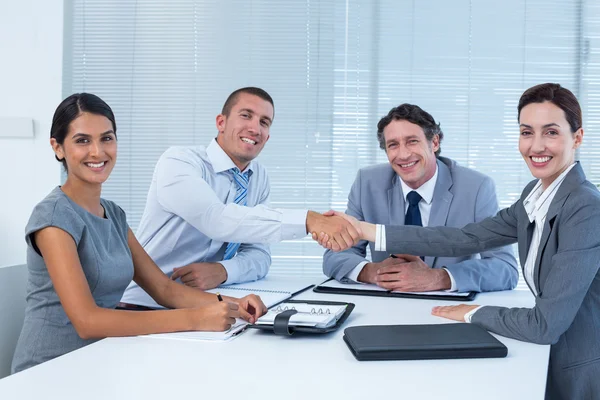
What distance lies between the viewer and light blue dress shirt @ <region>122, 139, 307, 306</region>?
7.39 ft

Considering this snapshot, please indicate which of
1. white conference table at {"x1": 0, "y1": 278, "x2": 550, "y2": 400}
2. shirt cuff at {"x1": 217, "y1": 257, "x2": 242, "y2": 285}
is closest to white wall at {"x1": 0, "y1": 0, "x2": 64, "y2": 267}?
shirt cuff at {"x1": 217, "y1": 257, "x2": 242, "y2": 285}

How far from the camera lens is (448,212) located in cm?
250

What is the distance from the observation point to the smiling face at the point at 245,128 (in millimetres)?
2688

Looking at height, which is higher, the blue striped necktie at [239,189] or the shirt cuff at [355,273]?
the blue striped necktie at [239,189]

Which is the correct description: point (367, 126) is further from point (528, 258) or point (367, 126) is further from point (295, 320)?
point (295, 320)

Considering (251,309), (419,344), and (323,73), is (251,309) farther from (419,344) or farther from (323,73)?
(323,73)

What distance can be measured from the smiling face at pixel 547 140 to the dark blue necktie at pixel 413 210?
813mm

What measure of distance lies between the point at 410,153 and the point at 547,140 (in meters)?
0.87

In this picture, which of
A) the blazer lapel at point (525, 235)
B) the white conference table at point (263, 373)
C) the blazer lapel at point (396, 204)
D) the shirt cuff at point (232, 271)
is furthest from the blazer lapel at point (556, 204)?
the shirt cuff at point (232, 271)

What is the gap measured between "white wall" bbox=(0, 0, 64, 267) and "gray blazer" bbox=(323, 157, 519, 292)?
2.31 m

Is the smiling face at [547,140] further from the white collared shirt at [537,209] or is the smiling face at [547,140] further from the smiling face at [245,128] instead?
the smiling face at [245,128]

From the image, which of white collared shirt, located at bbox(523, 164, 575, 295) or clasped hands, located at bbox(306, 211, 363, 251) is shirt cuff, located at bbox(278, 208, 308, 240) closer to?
clasped hands, located at bbox(306, 211, 363, 251)

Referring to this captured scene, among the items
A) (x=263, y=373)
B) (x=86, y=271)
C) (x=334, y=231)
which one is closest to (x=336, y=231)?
(x=334, y=231)

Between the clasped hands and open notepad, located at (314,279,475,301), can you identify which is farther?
the clasped hands
